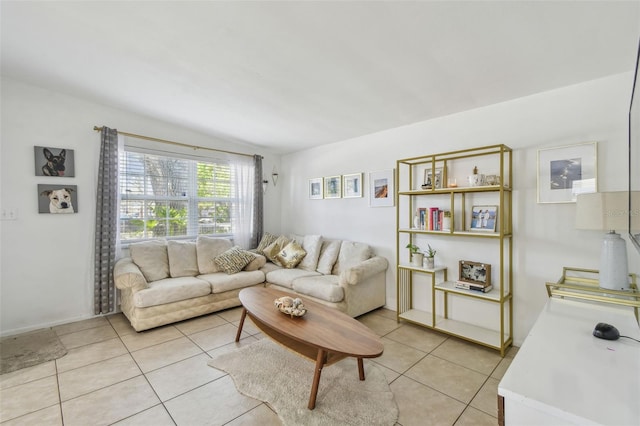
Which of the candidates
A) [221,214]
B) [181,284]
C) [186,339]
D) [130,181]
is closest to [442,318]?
[186,339]

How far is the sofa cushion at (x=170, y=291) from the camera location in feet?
9.60

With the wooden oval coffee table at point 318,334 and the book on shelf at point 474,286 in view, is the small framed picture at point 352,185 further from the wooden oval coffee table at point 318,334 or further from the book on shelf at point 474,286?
the wooden oval coffee table at point 318,334

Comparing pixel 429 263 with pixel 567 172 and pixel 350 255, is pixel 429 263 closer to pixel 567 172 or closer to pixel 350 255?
pixel 350 255

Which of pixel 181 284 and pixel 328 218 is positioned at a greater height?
pixel 328 218

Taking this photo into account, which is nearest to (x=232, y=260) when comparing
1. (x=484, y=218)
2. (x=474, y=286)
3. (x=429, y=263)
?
(x=429, y=263)

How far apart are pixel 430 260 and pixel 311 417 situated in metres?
1.91

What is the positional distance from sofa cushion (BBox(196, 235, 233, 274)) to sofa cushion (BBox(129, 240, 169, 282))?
403 millimetres

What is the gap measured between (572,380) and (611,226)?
1300mm

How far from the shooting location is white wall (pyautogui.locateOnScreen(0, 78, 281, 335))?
287 cm

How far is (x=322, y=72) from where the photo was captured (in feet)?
7.57

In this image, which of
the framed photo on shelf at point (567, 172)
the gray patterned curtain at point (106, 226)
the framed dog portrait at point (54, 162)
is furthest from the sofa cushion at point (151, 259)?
the framed photo on shelf at point (567, 172)

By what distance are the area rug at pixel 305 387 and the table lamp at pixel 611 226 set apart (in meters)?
1.59

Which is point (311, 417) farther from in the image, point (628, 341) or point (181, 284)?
point (181, 284)

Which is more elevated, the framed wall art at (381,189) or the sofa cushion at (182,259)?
the framed wall art at (381,189)
